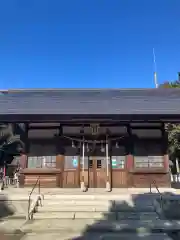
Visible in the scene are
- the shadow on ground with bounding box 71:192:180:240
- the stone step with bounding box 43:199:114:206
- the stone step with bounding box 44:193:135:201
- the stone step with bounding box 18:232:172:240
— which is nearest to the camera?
the stone step with bounding box 18:232:172:240

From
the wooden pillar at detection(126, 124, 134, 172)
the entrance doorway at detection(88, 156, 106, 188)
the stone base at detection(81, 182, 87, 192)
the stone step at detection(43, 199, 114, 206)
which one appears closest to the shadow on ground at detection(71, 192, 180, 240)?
the stone step at detection(43, 199, 114, 206)

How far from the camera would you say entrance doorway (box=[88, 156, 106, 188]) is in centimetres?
1027

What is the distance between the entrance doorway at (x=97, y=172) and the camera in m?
10.3

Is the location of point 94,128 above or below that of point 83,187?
above

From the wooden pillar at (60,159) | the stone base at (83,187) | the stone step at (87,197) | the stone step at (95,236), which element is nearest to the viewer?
the stone step at (95,236)

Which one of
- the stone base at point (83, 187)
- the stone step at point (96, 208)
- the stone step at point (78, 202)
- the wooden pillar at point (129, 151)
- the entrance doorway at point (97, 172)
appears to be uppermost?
the wooden pillar at point (129, 151)

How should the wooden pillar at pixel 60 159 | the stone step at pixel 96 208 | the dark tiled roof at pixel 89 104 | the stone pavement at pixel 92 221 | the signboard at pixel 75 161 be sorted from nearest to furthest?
the stone pavement at pixel 92 221 < the stone step at pixel 96 208 < the dark tiled roof at pixel 89 104 < the wooden pillar at pixel 60 159 < the signboard at pixel 75 161

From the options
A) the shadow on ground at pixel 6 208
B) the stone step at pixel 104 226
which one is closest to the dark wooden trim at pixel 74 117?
the shadow on ground at pixel 6 208

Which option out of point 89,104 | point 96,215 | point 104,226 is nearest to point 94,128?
point 89,104

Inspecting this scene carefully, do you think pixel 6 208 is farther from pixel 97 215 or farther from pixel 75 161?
pixel 75 161

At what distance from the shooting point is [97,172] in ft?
34.3

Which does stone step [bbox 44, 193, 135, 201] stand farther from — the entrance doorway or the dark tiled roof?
the dark tiled roof

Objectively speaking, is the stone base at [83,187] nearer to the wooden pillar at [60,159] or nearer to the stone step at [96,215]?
the wooden pillar at [60,159]

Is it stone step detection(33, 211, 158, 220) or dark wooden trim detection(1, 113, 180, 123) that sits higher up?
dark wooden trim detection(1, 113, 180, 123)
